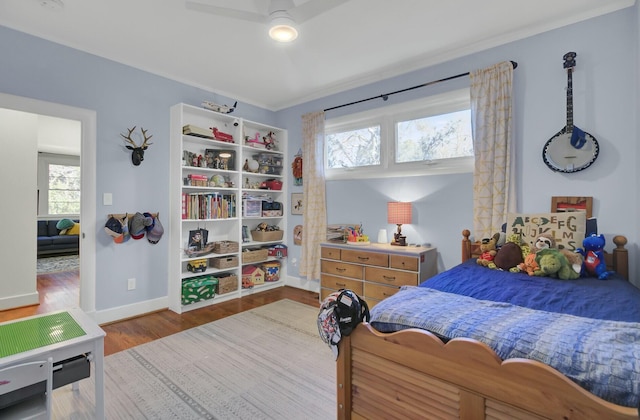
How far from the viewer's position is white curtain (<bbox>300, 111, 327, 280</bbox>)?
3924 mm

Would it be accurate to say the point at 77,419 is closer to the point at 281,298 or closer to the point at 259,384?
the point at 259,384

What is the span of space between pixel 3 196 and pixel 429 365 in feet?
15.3

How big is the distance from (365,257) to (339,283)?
1.54 ft

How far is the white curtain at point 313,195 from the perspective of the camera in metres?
3.92

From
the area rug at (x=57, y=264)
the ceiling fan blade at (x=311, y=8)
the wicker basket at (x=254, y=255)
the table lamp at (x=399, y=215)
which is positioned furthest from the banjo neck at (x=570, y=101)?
the area rug at (x=57, y=264)

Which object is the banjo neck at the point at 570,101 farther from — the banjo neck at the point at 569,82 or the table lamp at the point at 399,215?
the table lamp at the point at 399,215

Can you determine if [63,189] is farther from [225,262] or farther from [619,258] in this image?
[619,258]

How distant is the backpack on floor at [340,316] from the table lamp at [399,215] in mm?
1815

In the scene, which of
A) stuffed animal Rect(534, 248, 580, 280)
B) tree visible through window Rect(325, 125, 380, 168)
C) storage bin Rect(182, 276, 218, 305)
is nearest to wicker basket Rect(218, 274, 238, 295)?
storage bin Rect(182, 276, 218, 305)

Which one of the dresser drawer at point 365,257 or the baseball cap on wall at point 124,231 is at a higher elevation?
the baseball cap on wall at point 124,231

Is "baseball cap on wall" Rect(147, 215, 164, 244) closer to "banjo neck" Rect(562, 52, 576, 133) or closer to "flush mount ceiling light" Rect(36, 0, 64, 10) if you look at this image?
"flush mount ceiling light" Rect(36, 0, 64, 10)

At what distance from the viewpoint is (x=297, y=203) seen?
4285mm

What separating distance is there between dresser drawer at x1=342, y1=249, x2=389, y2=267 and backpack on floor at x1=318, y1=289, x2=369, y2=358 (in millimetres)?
1603

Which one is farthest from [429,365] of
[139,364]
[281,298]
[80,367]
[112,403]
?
[281,298]
